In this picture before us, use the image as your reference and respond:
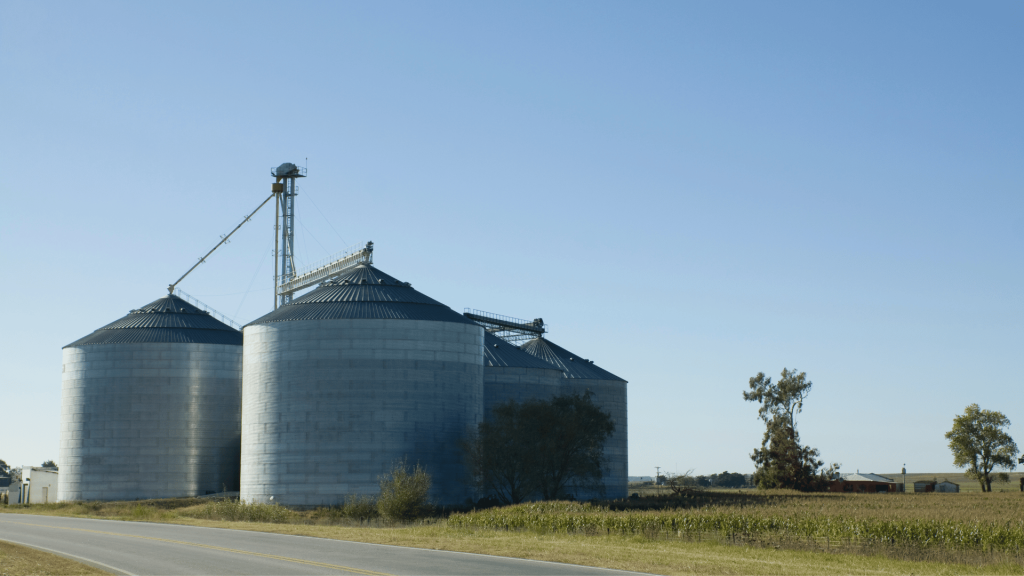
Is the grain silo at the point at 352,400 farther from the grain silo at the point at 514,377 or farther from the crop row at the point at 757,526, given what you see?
the crop row at the point at 757,526

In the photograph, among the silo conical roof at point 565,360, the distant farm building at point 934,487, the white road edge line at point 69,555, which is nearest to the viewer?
the white road edge line at point 69,555

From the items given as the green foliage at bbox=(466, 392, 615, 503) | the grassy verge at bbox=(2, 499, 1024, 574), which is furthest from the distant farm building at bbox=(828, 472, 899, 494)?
the grassy verge at bbox=(2, 499, 1024, 574)

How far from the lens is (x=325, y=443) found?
213 feet

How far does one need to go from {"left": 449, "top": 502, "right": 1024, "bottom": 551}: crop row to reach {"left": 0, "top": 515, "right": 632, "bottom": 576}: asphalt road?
10846mm

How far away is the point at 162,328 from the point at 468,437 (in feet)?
107

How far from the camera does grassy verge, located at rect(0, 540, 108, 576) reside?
25781 millimetres

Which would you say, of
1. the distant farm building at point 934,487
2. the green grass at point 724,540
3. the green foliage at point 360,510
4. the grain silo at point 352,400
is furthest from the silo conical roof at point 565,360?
the distant farm building at point 934,487

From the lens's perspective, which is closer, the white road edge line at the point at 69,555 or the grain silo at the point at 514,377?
the white road edge line at the point at 69,555

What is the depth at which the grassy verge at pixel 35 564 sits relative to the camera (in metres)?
25.8

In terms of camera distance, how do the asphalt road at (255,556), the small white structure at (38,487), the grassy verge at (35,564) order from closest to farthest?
1. the asphalt road at (255,556)
2. the grassy verge at (35,564)
3. the small white structure at (38,487)

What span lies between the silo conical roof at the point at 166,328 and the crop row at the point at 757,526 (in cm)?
4536

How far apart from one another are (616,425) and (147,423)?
41.2 m

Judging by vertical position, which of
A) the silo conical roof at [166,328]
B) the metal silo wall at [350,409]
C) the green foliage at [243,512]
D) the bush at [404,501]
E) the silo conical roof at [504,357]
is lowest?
the green foliage at [243,512]

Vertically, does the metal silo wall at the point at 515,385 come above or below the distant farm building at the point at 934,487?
above
